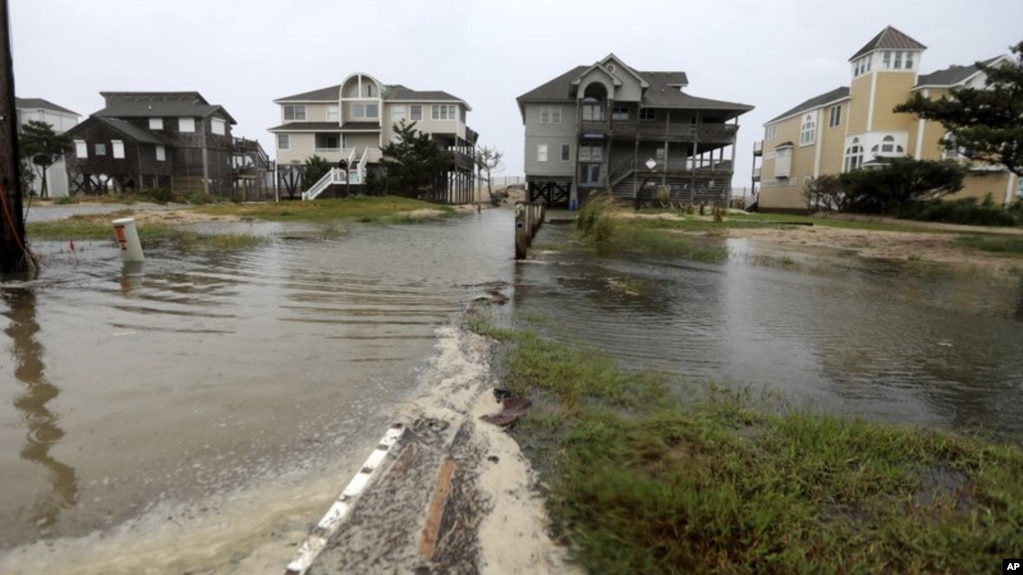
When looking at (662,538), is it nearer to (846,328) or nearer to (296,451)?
(296,451)

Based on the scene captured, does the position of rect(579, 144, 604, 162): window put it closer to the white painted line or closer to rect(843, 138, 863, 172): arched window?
rect(843, 138, 863, 172): arched window

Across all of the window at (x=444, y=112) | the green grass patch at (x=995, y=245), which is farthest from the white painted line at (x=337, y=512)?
the window at (x=444, y=112)

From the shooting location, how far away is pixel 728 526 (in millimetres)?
2480

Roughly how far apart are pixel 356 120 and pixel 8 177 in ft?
130

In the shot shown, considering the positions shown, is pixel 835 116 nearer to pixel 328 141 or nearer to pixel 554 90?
pixel 554 90

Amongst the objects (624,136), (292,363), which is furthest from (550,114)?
(292,363)

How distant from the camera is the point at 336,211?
28.4 meters

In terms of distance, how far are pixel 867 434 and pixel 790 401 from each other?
0.87m

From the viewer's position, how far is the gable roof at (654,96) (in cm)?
3851

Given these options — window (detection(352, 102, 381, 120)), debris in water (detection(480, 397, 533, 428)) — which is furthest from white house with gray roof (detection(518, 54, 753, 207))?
debris in water (detection(480, 397, 533, 428))

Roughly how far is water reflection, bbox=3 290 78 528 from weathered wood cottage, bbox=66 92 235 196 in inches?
1869

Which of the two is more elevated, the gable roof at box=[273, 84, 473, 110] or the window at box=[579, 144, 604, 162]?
the gable roof at box=[273, 84, 473, 110]

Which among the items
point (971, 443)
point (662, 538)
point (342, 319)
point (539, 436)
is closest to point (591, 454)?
point (539, 436)

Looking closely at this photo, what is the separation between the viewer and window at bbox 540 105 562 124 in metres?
40.6
